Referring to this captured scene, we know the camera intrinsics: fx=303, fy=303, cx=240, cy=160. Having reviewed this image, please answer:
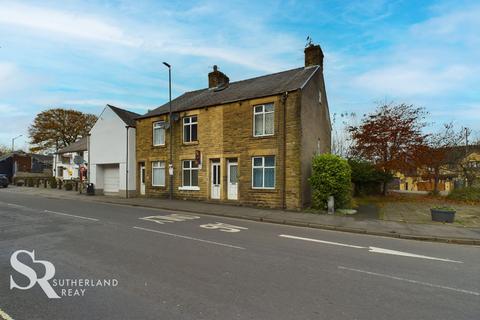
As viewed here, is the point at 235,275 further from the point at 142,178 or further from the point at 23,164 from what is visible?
the point at 23,164

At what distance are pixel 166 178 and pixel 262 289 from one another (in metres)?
17.4

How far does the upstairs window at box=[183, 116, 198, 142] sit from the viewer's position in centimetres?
2028

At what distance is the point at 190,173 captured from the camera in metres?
20.2

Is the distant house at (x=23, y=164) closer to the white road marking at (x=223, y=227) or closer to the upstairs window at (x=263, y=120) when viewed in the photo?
the upstairs window at (x=263, y=120)

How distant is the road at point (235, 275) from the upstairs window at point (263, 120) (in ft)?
27.5

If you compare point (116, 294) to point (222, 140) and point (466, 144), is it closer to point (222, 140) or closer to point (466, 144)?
point (222, 140)

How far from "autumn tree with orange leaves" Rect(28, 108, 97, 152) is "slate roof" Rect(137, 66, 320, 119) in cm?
3939

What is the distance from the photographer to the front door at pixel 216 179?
18812 mm

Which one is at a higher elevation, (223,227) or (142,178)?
(142,178)

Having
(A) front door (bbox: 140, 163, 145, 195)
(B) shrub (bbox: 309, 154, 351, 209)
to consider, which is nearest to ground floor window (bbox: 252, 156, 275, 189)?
(B) shrub (bbox: 309, 154, 351, 209)

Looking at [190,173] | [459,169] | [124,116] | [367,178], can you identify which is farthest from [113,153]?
[459,169]

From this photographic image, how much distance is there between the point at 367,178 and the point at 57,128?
52828 millimetres
